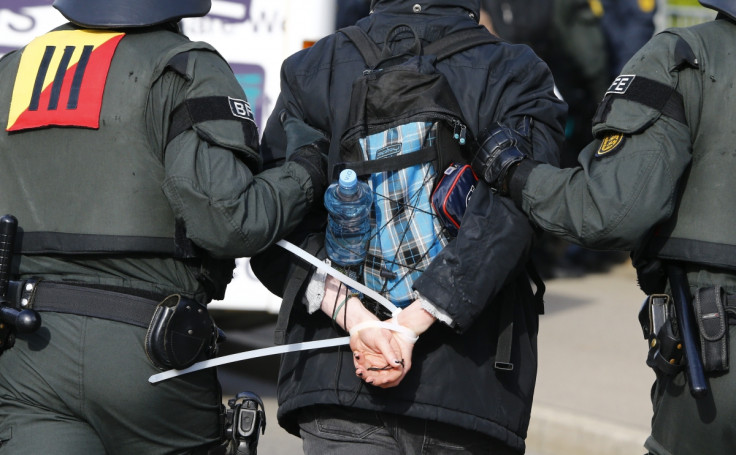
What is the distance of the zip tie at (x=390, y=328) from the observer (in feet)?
8.31

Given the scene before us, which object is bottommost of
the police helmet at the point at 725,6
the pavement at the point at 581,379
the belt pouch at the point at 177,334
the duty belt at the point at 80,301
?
the pavement at the point at 581,379

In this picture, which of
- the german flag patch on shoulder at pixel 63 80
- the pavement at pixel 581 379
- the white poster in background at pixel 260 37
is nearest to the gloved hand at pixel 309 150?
the german flag patch on shoulder at pixel 63 80

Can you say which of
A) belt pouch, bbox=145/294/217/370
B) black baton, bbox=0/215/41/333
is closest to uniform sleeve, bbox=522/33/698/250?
belt pouch, bbox=145/294/217/370

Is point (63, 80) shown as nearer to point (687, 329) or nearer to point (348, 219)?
point (348, 219)

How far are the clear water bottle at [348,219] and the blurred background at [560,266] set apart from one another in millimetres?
2677

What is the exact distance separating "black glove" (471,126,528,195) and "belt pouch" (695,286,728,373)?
547 millimetres

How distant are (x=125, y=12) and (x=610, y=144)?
4.07ft

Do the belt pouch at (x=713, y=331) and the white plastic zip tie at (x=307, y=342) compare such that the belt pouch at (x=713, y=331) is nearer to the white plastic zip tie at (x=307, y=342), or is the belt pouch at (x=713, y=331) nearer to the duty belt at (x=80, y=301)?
the white plastic zip tie at (x=307, y=342)

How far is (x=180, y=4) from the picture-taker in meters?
2.66

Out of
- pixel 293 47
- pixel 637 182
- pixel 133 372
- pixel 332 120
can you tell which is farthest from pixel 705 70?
pixel 293 47

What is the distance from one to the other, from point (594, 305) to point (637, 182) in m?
5.62

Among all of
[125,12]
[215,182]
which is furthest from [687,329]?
[125,12]

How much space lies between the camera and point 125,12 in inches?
104

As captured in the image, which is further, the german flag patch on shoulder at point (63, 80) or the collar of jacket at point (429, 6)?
the collar of jacket at point (429, 6)
